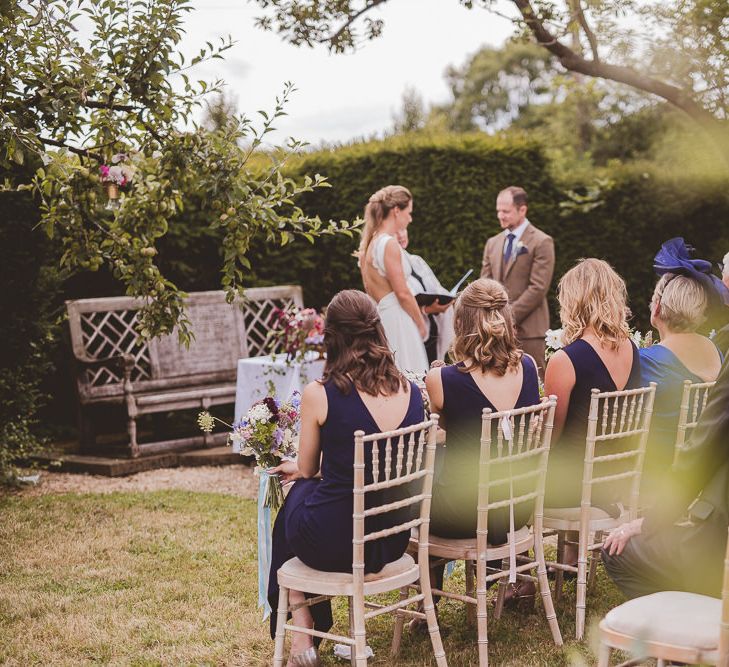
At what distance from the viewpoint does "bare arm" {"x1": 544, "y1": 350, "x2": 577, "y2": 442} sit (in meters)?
4.03

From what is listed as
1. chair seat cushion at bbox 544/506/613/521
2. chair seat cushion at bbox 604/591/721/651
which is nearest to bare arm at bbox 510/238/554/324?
chair seat cushion at bbox 544/506/613/521

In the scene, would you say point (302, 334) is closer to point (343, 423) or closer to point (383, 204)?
point (383, 204)

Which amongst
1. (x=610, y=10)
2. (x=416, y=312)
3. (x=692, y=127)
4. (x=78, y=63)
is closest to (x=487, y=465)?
(x=78, y=63)

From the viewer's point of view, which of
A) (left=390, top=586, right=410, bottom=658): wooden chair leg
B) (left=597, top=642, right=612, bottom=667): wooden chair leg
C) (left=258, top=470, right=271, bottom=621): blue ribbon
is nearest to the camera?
(left=597, top=642, right=612, bottom=667): wooden chair leg

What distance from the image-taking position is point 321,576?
3.30 m

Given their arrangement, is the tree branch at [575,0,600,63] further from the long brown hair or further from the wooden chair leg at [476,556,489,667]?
the wooden chair leg at [476,556,489,667]

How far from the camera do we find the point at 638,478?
410 centimetres

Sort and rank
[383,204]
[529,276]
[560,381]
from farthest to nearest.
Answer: [529,276] → [383,204] → [560,381]

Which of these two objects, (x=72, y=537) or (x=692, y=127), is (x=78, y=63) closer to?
(x=72, y=537)

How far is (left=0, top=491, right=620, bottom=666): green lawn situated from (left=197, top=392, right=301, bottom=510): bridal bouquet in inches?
34.7

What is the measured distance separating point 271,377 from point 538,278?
7.54ft

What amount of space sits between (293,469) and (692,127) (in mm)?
9861

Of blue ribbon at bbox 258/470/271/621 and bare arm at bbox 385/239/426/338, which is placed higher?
bare arm at bbox 385/239/426/338

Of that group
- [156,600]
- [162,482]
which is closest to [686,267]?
[156,600]
